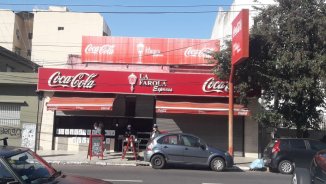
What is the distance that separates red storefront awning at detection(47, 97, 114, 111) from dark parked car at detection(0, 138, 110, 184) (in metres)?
16.9

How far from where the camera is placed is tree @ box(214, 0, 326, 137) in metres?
22.0

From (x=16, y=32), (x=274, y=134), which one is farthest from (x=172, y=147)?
(x=16, y=32)

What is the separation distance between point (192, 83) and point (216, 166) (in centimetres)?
724

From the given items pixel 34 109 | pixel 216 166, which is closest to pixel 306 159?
pixel 216 166

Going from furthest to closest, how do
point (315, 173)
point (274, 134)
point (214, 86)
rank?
point (214, 86) < point (274, 134) < point (315, 173)

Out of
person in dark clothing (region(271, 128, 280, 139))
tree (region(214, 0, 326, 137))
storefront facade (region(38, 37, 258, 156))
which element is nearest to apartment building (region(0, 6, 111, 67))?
storefront facade (region(38, 37, 258, 156))

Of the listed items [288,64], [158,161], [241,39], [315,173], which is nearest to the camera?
[315,173]

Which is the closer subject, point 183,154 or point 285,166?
point 183,154

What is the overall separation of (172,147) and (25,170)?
12514 mm

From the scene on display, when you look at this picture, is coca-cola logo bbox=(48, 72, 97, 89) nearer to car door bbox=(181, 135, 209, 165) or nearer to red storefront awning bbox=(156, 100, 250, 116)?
red storefront awning bbox=(156, 100, 250, 116)

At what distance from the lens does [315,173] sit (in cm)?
782

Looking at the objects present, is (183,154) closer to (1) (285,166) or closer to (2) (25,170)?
(1) (285,166)

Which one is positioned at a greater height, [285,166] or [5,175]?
[5,175]

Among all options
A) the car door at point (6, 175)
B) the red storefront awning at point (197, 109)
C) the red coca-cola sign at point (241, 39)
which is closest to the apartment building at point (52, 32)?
the red storefront awning at point (197, 109)
